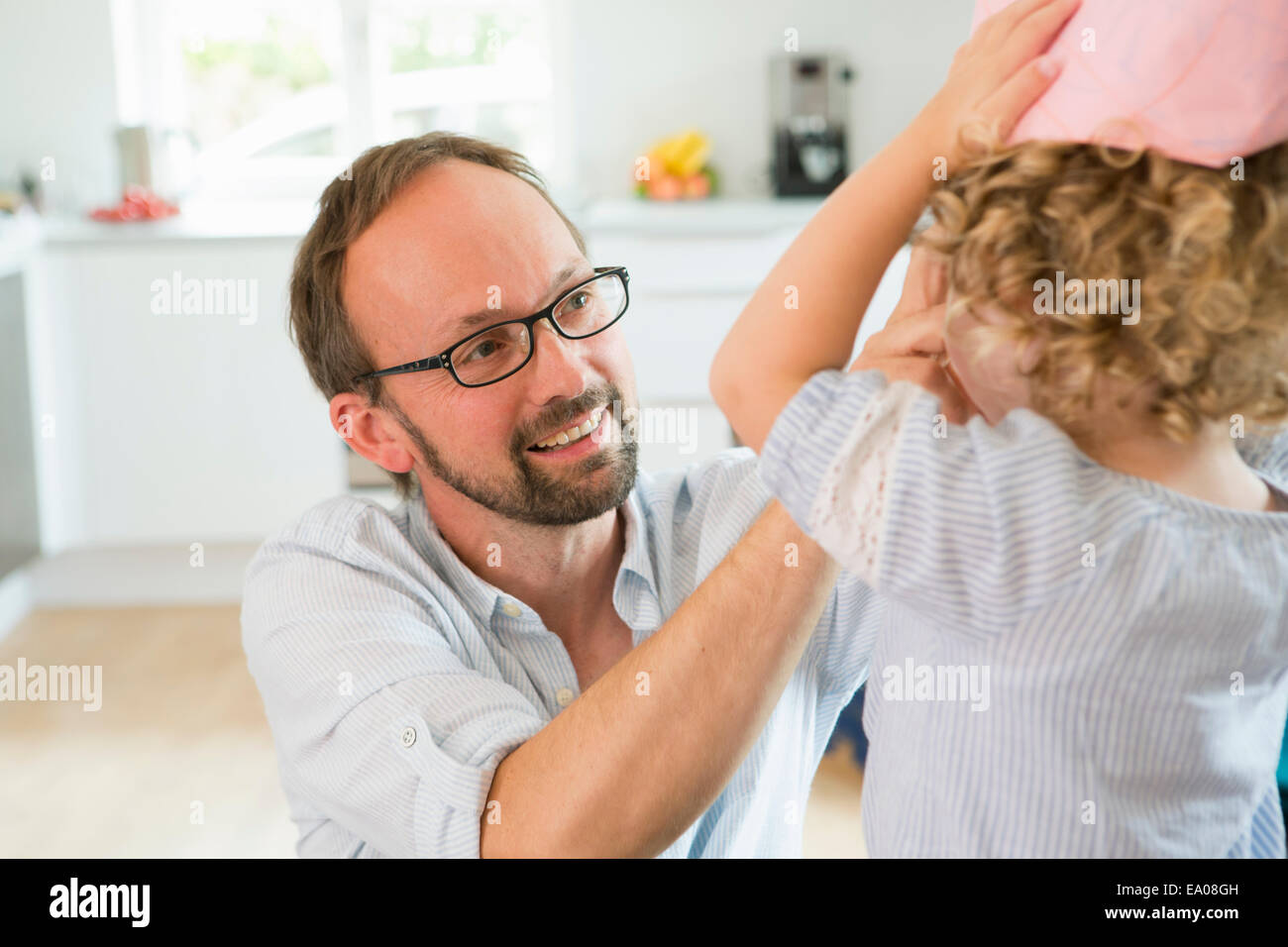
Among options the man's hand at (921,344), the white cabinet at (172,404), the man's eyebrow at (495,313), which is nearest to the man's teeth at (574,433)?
the man's eyebrow at (495,313)

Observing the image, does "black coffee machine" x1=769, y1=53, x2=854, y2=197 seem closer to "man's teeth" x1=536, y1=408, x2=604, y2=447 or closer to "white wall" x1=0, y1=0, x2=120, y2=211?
"white wall" x1=0, y1=0, x2=120, y2=211

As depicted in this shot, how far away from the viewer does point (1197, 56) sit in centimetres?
64

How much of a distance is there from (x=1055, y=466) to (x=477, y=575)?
2.41 feet

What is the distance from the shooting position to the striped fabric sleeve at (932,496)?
0.67 metres

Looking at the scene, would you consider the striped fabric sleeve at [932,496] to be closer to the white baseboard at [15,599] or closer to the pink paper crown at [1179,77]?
the pink paper crown at [1179,77]

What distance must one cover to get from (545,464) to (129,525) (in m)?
2.87

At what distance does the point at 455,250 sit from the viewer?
1.18m

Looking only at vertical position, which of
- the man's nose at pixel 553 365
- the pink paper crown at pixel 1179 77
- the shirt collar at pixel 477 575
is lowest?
the shirt collar at pixel 477 575

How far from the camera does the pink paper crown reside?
63cm

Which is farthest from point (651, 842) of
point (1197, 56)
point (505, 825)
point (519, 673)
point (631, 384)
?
point (1197, 56)

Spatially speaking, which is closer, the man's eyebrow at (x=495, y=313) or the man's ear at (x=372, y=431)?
the man's eyebrow at (x=495, y=313)

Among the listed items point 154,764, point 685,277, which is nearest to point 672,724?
point 154,764

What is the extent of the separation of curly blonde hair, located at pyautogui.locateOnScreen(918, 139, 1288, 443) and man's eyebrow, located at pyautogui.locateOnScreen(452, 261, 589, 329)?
504mm

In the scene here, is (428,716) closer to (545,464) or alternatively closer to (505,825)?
(505,825)
